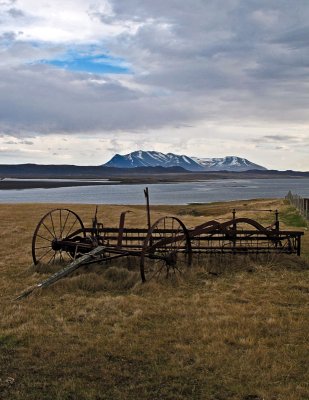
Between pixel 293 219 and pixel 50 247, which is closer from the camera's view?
pixel 50 247

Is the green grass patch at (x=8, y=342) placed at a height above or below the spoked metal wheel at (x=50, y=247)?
below

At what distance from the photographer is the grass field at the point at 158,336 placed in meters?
6.48

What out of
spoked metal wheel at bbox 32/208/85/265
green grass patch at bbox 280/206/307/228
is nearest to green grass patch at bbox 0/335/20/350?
spoked metal wheel at bbox 32/208/85/265

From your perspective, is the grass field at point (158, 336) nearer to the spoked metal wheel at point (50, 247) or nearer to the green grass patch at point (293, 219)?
the spoked metal wheel at point (50, 247)

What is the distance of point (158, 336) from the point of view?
8508 mm

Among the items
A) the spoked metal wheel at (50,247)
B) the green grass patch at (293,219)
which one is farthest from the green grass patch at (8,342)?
the green grass patch at (293,219)

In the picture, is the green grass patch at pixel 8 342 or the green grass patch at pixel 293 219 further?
the green grass patch at pixel 293 219

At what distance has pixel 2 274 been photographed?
14.3 meters

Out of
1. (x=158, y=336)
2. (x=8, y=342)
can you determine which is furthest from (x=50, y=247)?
(x=158, y=336)

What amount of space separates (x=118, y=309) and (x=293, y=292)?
4.50 meters

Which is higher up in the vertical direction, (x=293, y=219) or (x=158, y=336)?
(x=293, y=219)

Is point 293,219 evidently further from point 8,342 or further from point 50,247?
point 8,342

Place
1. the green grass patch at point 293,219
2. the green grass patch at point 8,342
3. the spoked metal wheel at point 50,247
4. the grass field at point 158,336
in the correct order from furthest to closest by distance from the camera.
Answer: the green grass patch at point 293,219 < the spoked metal wheel at point 50,247 < the green grass patch at point 8,342 < the grass field at point 158,336

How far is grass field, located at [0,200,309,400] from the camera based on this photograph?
A: 648 centimetres
